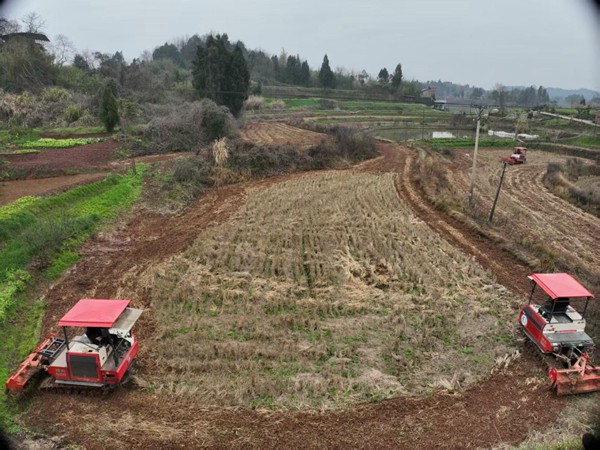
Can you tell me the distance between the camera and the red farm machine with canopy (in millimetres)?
9117

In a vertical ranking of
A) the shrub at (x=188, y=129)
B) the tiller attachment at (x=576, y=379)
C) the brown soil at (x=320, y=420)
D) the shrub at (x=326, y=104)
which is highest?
the shrub at (x=326, y=104)

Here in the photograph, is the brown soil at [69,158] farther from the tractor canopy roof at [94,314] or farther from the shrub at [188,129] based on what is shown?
the tractor canopy roof at [94,314]

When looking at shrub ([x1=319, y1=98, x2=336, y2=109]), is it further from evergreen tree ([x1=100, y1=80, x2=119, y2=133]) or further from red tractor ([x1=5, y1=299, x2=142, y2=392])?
red tractor ([x1=5, y1=299, x2=142, y2=392])

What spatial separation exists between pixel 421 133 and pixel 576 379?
4710cm

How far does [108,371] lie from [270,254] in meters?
7.60

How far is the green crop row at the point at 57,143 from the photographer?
27109 mm

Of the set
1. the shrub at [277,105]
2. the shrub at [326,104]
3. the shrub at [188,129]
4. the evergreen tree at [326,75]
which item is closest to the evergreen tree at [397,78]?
the evergreen tree at [326,75]

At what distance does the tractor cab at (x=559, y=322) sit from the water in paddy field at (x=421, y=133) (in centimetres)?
3845

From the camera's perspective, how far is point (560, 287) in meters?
10.3

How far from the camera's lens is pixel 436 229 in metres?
18.4

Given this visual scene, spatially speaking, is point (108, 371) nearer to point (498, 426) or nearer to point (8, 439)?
point (8, 439)

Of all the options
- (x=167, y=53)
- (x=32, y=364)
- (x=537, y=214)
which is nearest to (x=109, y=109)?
(x=32, y=364)

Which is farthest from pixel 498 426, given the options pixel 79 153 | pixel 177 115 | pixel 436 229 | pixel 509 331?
pixel 177 115

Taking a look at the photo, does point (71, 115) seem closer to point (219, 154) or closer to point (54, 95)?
point (54, 95)
